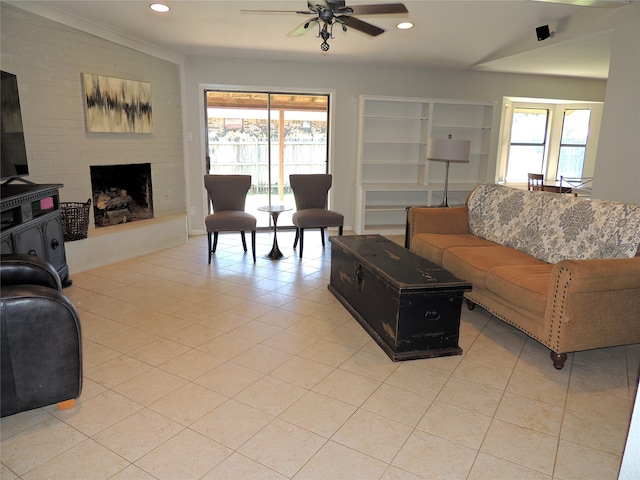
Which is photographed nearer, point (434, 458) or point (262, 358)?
point (434, 458)

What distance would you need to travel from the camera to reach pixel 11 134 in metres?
3.38

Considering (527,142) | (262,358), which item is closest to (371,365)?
(262,358)

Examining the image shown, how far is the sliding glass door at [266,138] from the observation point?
19.9 feet

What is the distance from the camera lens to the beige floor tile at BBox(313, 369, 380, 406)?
2.28 meters

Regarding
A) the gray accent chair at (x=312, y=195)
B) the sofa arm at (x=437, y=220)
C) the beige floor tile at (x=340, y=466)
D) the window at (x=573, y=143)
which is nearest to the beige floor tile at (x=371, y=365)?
the beige floor tile at (x=340, y=466)

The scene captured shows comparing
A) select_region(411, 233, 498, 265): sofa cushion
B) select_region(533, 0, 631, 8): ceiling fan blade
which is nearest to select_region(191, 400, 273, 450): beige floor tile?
select_region(411, 233, 498, 265): sofa cushion

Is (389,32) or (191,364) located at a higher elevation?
(389,32)

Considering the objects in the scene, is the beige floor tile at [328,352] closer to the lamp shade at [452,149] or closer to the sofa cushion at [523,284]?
the sofa cushion at [523,284]

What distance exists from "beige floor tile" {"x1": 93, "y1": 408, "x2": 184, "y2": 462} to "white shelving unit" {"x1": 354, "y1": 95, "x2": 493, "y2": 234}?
4.41 m

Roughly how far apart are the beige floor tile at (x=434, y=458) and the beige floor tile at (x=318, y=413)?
333 mm

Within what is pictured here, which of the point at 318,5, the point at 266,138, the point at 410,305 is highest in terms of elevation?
the point at 318,5

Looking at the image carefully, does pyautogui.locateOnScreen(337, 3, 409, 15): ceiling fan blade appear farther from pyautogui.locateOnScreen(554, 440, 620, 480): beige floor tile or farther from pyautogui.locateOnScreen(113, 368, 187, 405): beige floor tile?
pyautogui.locateOnScreen(554, 440, 620, 480): beige floor tile

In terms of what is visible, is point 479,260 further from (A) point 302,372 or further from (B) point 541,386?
(A) point 302,372

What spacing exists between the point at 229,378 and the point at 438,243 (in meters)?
2.24
